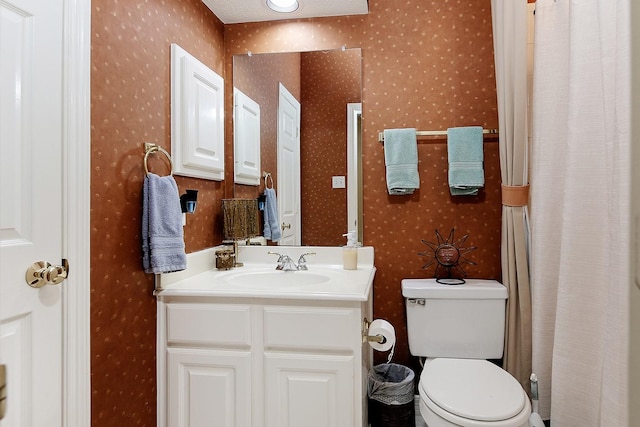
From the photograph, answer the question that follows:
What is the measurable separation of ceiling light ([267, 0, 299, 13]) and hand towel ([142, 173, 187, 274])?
109cm

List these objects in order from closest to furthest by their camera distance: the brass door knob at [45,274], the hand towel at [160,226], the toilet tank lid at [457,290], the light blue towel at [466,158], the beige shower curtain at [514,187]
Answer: the brass door knob at [45,274], the hand towel at [160,226], the beige shower curtain at [514,187], the toilet tank lid at [457,290], the light blue towel at [466,158]

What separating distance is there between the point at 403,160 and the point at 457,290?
26.7 inches

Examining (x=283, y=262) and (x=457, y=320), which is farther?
(x=283, y=262)

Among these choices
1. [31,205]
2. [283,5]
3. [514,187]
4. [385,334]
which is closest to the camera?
[31,205]

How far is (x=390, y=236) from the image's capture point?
2.17m

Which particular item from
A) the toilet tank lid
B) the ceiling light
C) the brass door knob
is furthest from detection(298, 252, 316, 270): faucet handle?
the ceiling light

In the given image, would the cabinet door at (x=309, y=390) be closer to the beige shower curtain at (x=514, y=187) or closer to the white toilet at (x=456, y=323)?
the white toilet at (x=456, y=323)

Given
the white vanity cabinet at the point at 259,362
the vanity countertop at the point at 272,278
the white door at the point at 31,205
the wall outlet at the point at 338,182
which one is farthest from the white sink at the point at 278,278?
the white door at the point at 31,205

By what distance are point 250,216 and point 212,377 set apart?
872 mm

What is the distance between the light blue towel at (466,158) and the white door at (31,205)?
163cm

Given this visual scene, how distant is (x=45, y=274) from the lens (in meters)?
1.12

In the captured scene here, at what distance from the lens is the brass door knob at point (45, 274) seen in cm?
109

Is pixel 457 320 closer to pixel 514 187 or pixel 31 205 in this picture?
pixel 514 187

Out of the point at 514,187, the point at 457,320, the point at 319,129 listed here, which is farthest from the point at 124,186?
the point at 514,187
